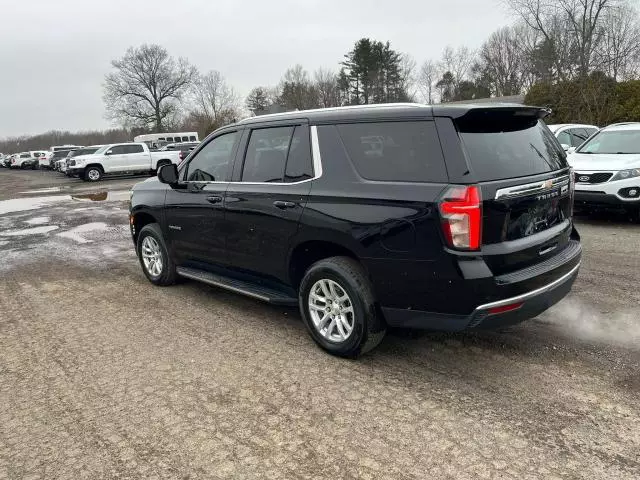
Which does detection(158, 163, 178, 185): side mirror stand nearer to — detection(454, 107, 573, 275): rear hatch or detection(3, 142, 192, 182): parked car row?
detection(454, 107, 573, 275): rear hatch

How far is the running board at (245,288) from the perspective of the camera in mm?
4316

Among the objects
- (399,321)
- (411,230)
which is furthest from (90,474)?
(411,230)

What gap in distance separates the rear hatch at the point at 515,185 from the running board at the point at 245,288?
5.83 ft

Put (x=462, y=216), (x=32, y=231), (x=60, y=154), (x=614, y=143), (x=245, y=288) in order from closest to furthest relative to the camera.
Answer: (x=462, y=216) < (x=245, y=288) < (x=614, y=143) < (x=32, y=231) < (x=60, y=154)

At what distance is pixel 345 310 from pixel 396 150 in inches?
48.3

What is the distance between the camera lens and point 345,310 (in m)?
3.79

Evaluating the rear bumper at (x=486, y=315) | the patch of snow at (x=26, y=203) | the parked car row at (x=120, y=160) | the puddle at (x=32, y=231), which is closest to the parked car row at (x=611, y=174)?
the rear bumper at (x=486, y=315)

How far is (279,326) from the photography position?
464cm

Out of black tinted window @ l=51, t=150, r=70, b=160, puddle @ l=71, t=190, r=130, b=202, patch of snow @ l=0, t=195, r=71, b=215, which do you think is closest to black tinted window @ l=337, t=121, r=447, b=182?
patch of snow @ l=0, t=195, r=71, b=215

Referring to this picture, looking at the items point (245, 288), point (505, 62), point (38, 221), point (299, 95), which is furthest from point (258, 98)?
point (245, 288)

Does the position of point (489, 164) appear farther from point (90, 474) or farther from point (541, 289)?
point (90, 474)

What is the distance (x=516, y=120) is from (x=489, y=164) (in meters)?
0.63

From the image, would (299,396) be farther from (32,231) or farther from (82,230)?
(32,231)

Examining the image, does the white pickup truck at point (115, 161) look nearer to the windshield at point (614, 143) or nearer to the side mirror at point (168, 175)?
the windshield at point (614, 143)
